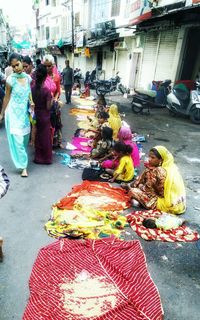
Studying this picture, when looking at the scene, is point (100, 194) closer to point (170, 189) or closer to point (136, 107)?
point (170, 189)

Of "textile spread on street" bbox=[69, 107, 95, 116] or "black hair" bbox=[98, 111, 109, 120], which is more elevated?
"black hair" bbox=[98, 111, 109, 120]

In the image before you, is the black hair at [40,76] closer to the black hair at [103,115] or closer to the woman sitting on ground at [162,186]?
the woman sitting on ground at [162,186]

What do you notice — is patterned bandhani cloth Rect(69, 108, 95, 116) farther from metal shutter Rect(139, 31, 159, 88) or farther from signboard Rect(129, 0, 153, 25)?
metal shutter Rect(139, 31, 159, 88)

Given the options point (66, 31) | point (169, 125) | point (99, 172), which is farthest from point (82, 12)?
point (99, 172)

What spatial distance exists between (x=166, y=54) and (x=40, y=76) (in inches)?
382

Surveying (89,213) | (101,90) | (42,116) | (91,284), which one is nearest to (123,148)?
(89,213)

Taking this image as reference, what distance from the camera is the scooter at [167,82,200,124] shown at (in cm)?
939

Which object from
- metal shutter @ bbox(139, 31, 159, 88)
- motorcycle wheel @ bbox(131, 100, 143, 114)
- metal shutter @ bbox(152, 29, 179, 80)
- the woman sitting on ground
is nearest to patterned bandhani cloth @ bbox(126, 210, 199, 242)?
the woman sitting on ground

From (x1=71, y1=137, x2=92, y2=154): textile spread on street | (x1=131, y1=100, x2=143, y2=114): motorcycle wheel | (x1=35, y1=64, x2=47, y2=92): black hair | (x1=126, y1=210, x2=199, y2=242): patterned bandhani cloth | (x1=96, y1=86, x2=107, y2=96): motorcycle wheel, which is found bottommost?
(x1=96, y1=86, x2=107, y2=96): motorcycle wheel

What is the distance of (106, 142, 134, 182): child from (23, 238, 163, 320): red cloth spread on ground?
1.84m

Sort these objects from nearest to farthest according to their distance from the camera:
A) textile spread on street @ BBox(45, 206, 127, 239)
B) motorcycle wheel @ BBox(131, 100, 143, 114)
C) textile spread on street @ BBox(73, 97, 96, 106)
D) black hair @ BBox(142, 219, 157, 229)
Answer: textile spread on street @ BBox(45, 206, 127, 239), black hair @ BBox(142, 219, 157, 229), motorcycle wheel @ BBox(131, 100, 143, 114), textile spread on street @ BBox(73, 97, 96, 106)

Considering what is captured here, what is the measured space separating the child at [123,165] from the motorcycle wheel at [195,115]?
564 cm

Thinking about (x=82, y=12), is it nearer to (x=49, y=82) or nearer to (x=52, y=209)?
(x=49, y=82)

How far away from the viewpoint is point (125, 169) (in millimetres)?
4625
